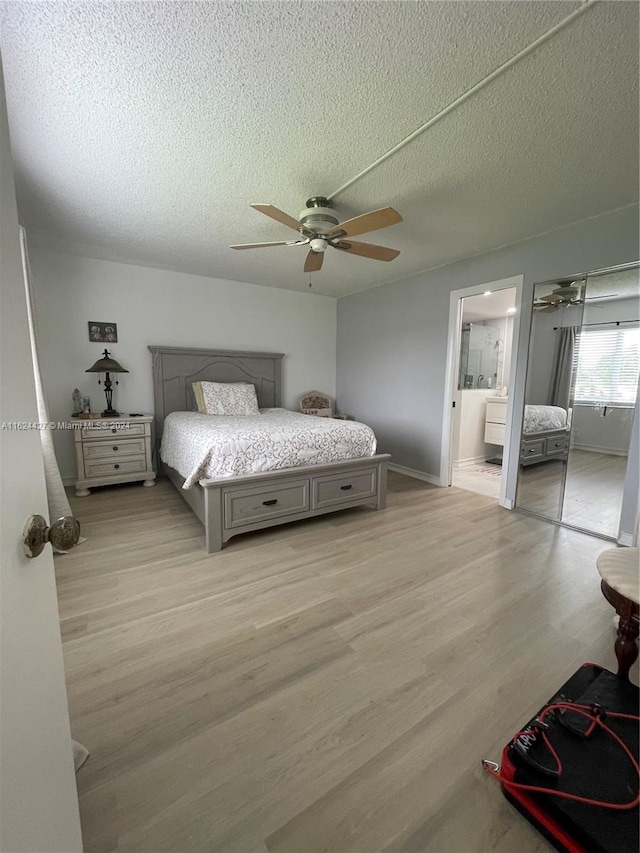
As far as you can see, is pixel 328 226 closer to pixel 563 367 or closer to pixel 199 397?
pixel 563 367

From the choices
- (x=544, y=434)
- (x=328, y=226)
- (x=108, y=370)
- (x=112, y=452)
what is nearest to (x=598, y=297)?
(x=544, y=434)

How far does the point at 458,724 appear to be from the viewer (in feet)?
4.00

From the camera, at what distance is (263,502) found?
2533mm

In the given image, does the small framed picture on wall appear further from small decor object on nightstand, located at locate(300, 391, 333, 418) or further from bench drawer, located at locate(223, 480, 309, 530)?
bench drawer, located at locate(223, 480, 309, 530)

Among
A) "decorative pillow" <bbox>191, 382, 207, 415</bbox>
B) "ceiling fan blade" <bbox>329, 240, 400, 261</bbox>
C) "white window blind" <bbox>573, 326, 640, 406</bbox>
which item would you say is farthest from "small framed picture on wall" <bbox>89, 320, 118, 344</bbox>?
"white window blind" <bbox>573, 326, 640, 406</bbox>

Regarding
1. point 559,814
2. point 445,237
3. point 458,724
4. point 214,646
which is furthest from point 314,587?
point 445,237

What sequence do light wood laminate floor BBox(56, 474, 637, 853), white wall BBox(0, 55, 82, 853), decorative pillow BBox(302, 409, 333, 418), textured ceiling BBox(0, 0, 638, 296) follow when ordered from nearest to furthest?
white wall BBox(0, 55, 82, 853) → light wood laminate floor BBox(56, 474, 637, 853) → textured ceiling BBox(0, 0, 638, 296) → decorative pillow BBox(302, 409, 333, 418)

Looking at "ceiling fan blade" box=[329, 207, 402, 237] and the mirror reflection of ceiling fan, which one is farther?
the mirror reflection of ceiling fan

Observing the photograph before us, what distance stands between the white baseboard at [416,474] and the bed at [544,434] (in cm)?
101

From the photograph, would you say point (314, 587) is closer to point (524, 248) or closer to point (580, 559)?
point (580, 559)

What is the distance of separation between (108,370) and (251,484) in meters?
2.10

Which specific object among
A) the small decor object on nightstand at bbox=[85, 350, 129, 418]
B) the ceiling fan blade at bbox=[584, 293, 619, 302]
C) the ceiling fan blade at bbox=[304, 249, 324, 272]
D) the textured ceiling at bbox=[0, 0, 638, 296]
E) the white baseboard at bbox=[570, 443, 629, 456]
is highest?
the textured ceiling at bbox=[0, 0, 638, 296]

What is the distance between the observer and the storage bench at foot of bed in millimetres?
2363

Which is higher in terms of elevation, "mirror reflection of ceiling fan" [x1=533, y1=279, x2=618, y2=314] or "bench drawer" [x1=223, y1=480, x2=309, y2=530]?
"mirror reflection of ceiling fan" [x1=533, y1=279, x2=618, y2=314]
